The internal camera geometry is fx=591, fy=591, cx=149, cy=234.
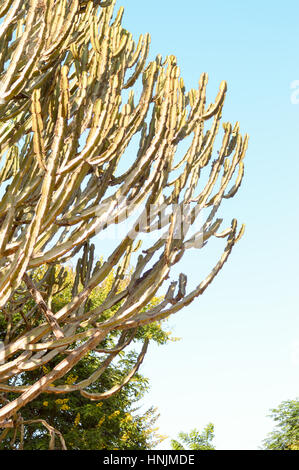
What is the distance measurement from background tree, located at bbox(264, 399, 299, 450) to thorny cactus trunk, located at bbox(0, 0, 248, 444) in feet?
44.8

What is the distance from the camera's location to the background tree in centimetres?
1822

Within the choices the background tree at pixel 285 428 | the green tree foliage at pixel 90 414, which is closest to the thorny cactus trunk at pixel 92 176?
the green tree foliage at pixel 90 414

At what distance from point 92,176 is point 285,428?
49.7ft

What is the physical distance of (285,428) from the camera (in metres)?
18.9

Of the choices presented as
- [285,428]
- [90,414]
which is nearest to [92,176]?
[90,414]

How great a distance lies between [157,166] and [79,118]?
82 centimetres

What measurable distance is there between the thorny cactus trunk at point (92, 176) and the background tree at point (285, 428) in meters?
13.7

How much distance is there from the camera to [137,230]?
5.36m

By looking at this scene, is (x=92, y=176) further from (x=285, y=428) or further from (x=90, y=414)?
(x=285, y=428)

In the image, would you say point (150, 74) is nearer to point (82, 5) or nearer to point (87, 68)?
point (87, 68)

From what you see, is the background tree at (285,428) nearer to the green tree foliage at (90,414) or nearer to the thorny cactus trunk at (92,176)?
the green tree foliage at (90,414)

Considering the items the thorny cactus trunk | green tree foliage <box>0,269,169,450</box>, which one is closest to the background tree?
green tree foliage <box>0,269,169,450</box>
